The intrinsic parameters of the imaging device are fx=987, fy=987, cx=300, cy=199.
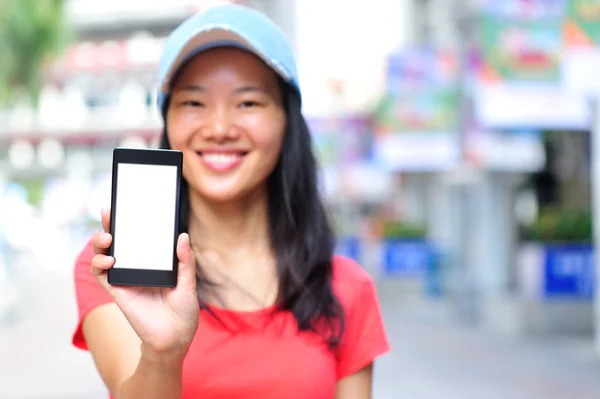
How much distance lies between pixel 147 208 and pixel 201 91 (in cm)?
51

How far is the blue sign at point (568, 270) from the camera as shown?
12.7m

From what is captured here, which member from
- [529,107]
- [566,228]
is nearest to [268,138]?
[529,107]

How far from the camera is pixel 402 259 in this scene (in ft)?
67.3

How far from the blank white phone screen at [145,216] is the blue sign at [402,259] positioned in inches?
739

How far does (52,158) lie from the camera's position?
65125mm

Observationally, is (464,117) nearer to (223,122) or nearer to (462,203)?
(462,203)

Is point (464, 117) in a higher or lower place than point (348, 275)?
higher

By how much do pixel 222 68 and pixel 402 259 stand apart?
60.8 ft

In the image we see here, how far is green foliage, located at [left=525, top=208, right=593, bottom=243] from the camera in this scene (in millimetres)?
12922

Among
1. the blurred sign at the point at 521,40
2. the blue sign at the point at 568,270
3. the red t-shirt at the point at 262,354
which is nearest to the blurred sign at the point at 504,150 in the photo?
the blue sign at the point at 568,270

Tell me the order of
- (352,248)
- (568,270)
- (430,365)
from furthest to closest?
(352,248), (568,270), (430,365)

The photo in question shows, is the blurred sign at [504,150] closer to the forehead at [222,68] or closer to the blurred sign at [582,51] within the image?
the blurred sign at [582,51]

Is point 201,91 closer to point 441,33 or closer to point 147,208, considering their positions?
point 147,208

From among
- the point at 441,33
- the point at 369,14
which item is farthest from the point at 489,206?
the point at 369,14
